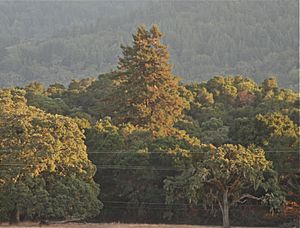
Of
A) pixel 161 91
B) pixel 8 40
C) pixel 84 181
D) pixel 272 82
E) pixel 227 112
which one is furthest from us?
pixel 8 40

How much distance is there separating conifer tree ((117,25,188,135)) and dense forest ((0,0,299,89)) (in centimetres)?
5693

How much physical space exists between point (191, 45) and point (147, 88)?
108081 millimetres

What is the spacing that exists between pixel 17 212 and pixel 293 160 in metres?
15.2

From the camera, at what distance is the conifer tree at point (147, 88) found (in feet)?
130

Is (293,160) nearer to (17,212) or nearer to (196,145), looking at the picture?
(196,145)

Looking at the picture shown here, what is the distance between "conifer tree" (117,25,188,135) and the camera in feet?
130

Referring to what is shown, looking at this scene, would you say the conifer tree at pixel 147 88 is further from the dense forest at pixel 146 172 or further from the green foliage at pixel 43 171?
the green foliage at pixel 43 171

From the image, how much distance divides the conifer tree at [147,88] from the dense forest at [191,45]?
2241 inches

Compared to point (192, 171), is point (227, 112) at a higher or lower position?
higher

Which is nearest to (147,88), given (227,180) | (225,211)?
(227,180)

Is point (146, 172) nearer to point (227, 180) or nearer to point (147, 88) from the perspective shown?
point (227, 180)

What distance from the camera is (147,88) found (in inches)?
1565

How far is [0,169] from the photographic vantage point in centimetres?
2900

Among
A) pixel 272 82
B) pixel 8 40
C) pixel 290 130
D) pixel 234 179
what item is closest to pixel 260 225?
pixel 234 179
